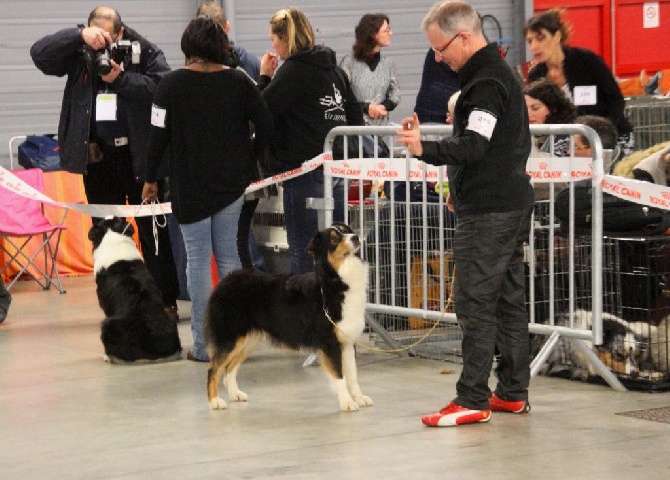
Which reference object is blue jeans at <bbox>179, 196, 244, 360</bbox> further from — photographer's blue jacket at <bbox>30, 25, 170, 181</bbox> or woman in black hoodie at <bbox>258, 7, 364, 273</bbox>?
photographer's blue jacket at <bbox>30, 25, 170, 181</bbox>

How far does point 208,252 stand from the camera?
6.32 meters

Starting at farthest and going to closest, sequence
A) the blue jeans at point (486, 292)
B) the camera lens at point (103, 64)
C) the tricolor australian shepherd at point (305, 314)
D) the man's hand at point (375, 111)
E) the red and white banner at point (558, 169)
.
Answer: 1. the man's hand at point (375, 111)
2. the camera lens at point (103, 64)
3. the red and white banner at point (558, 169)
4. the tricolor australian shepherd at point (305, 314)
5. the blue jeans at point (486, 292)

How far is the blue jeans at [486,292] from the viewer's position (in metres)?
4.75

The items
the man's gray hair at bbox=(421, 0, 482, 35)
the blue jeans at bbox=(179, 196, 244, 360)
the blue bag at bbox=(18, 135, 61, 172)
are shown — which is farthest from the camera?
the blue bag at bbox=(18, 135, 61, 172)

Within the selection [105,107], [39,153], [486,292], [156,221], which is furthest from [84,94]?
[486,292]

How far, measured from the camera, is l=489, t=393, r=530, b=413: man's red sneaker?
5.03 meters

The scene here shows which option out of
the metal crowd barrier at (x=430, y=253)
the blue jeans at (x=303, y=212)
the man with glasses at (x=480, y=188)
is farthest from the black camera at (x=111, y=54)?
the man with glasses at (x=480, y=188)

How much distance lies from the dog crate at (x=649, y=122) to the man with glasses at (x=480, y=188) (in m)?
4.88

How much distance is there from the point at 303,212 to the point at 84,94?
1.95 meters

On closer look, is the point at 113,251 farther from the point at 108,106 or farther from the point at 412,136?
the point at 412,136

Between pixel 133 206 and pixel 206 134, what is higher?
pixel 206 134

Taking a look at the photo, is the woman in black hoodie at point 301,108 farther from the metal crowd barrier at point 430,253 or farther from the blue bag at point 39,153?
the blue bag at point 39,153

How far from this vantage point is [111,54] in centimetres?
755

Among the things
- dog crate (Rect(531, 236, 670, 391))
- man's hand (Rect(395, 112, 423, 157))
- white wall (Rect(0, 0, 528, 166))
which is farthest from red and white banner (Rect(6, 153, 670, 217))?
white wall (Rect(0, 0, 528, 166))
